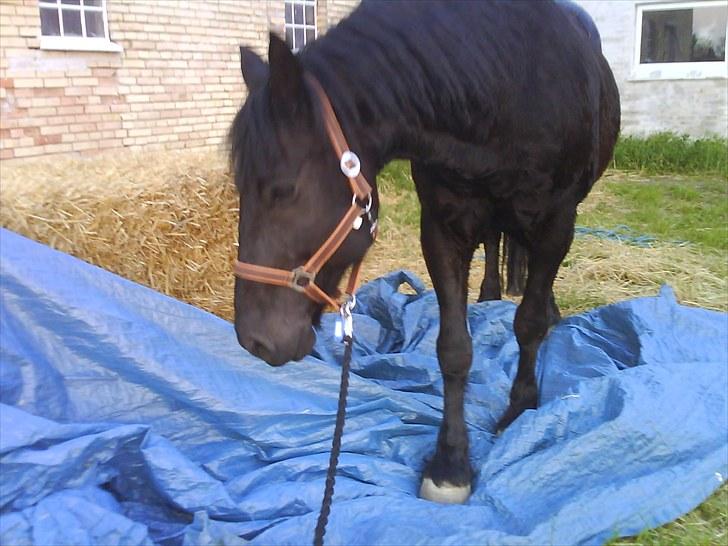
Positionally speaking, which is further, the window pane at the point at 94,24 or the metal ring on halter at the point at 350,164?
the window pane at the point at 94,24

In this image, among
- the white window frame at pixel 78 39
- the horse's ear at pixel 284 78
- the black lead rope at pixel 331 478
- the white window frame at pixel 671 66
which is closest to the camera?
the horse's ear at pixel 284 78

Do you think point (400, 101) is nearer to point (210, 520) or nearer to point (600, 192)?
point (210, 520)

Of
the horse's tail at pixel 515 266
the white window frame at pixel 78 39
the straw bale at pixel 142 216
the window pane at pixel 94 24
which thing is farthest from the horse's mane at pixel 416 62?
the window pane at pixel 94 24

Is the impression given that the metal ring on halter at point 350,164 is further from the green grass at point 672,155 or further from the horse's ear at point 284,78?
the green grass at point 672,155

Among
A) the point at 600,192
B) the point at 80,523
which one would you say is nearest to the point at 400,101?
the point at 80,523

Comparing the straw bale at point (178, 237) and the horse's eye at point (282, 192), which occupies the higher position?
the horse's eye at point (282, 192)

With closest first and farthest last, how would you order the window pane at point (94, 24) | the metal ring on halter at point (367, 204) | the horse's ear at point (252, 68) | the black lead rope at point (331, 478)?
1. the black lead rope at point (331, 478)
2. the metal ring on halter at point (367, 204)
3. the horse's ear at point (252, 68)
4. the window pane at point (94, 24)

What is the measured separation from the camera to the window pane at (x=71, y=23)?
6199mm

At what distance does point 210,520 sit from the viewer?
1990 mm

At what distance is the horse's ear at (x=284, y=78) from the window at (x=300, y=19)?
24.4 feet

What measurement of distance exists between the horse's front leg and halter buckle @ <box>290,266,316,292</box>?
83cm

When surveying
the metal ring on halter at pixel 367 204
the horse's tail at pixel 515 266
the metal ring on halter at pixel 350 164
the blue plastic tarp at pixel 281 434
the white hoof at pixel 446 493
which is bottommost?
the white hoof at pixel 446 493

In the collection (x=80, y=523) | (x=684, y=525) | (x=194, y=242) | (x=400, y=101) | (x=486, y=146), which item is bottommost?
(x=684, y=525)

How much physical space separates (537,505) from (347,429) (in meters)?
0.75
